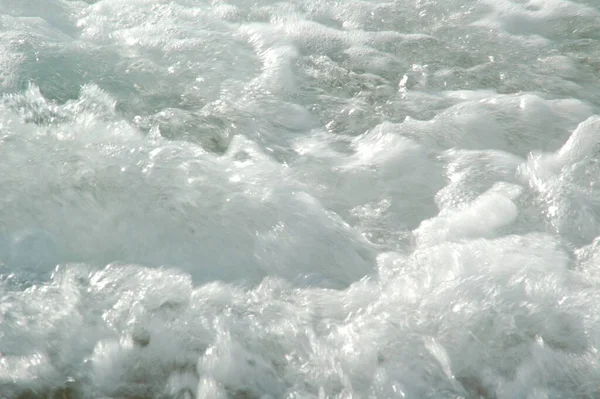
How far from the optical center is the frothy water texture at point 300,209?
6.59 ft

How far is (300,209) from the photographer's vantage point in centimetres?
260

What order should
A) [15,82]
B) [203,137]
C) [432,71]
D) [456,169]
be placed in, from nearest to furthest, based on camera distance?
[456,169]
[203,137]
[15,82]
[432,71]

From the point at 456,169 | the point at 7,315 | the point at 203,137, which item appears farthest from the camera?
the point at 203,137

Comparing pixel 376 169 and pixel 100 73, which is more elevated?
pixel 100 73

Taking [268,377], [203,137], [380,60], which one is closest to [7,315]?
[268,377]

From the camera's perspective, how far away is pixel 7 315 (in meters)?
2.14

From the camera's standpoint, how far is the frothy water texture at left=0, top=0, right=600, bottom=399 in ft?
6.59

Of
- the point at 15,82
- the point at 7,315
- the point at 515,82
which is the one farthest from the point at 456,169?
the point at 15,82

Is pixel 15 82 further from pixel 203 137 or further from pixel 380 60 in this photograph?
pixel 380 60

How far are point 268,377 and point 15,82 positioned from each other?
230 cm

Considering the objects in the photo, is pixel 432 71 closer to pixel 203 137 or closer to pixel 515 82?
pixel 515 82

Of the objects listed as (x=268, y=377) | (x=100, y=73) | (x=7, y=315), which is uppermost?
(x=100, y=73)

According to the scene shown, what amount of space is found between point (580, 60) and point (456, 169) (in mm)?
1394

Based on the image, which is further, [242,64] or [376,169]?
[242,64]
